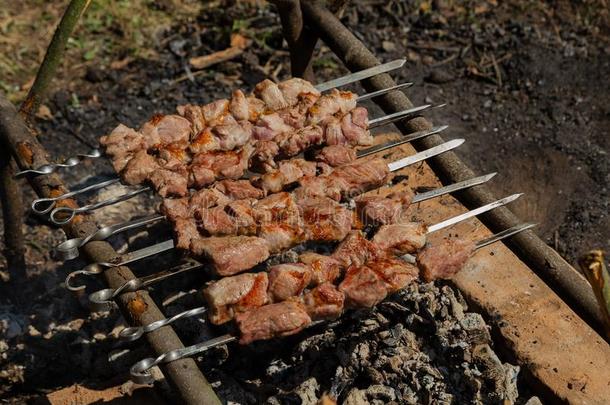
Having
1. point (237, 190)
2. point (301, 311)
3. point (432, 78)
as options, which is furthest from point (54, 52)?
point (432, 78)

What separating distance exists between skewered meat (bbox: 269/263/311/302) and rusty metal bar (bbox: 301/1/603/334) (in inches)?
Answer: 28.7

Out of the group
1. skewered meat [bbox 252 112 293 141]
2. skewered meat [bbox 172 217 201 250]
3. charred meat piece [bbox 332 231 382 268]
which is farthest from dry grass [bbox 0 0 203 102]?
charred meat piece [bbox 332 231 382 268]

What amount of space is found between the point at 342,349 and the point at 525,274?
3.09 ft

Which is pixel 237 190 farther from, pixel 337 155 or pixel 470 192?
pixel 470 192

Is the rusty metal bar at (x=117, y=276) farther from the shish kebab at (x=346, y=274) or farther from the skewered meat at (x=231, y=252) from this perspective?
the skewered meat at (x=231, y=252)

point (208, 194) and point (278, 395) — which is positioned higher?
point (208, 194)

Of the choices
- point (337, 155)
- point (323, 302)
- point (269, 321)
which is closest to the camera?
point (269, 321)

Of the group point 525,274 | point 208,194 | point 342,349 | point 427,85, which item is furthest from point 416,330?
point 427,85

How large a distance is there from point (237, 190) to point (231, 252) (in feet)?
1.29

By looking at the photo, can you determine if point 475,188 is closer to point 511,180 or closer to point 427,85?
point 511,180

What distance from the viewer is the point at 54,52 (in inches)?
133

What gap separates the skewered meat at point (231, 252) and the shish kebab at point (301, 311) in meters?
0.20

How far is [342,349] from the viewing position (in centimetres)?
319

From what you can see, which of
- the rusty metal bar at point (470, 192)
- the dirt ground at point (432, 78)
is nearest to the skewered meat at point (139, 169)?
the rusty metal bar at point (470, 192)
